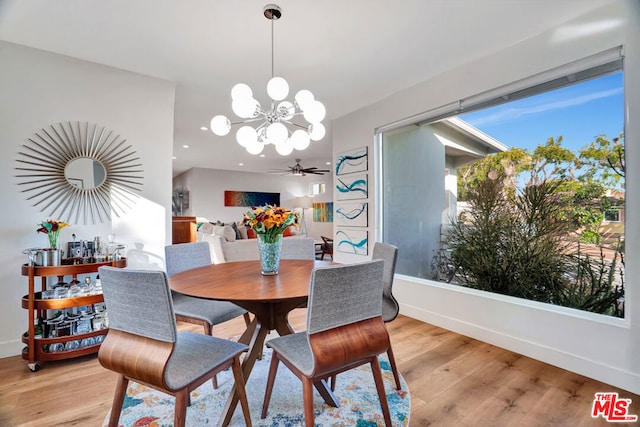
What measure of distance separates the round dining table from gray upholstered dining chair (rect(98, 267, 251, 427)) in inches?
9.3

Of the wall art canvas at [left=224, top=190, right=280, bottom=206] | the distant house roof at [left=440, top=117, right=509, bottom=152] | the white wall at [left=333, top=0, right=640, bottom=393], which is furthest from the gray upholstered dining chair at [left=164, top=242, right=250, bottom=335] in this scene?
the wall art canvas at [left=224, top=190, right=280, bottom=206]

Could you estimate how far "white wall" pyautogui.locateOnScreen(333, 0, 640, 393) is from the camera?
1845 mm

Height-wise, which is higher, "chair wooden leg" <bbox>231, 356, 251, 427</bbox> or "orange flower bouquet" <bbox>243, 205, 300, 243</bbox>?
"orange flower bouquet" <bbox>243, 205, 300, 243</bbox>

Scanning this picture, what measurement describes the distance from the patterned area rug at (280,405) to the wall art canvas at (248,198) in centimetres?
749

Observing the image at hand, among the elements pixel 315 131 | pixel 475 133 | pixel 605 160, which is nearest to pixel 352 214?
pixel 475 133

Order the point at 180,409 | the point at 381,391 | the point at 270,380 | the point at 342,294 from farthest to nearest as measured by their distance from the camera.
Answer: the point at 270,380, the point at 381,391, the point at 342,294, the point at 180,409

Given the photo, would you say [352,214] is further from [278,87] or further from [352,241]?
[278,87]

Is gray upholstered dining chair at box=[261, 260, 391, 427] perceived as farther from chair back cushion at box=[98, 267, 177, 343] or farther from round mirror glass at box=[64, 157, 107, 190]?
round mirror glass at box=[64, 157, 107, 190]

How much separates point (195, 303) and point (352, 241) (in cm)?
230

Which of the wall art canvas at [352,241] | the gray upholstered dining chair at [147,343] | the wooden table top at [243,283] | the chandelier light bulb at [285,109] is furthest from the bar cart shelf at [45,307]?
the wall art canvas at [352,241]

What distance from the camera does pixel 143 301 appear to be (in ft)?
3.76

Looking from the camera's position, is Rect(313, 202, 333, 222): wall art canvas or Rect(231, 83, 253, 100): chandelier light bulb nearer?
Rect(231, 83, 253, 100): chandelier light bulb

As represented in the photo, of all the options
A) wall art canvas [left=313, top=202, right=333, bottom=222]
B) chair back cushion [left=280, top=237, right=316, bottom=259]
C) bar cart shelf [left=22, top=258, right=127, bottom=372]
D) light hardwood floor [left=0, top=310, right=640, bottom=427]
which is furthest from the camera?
wall art canvas [left=313, top=202, right=333, bottom=222]

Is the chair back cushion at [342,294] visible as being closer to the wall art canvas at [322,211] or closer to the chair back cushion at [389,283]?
the chair back cushion at [389,283]
